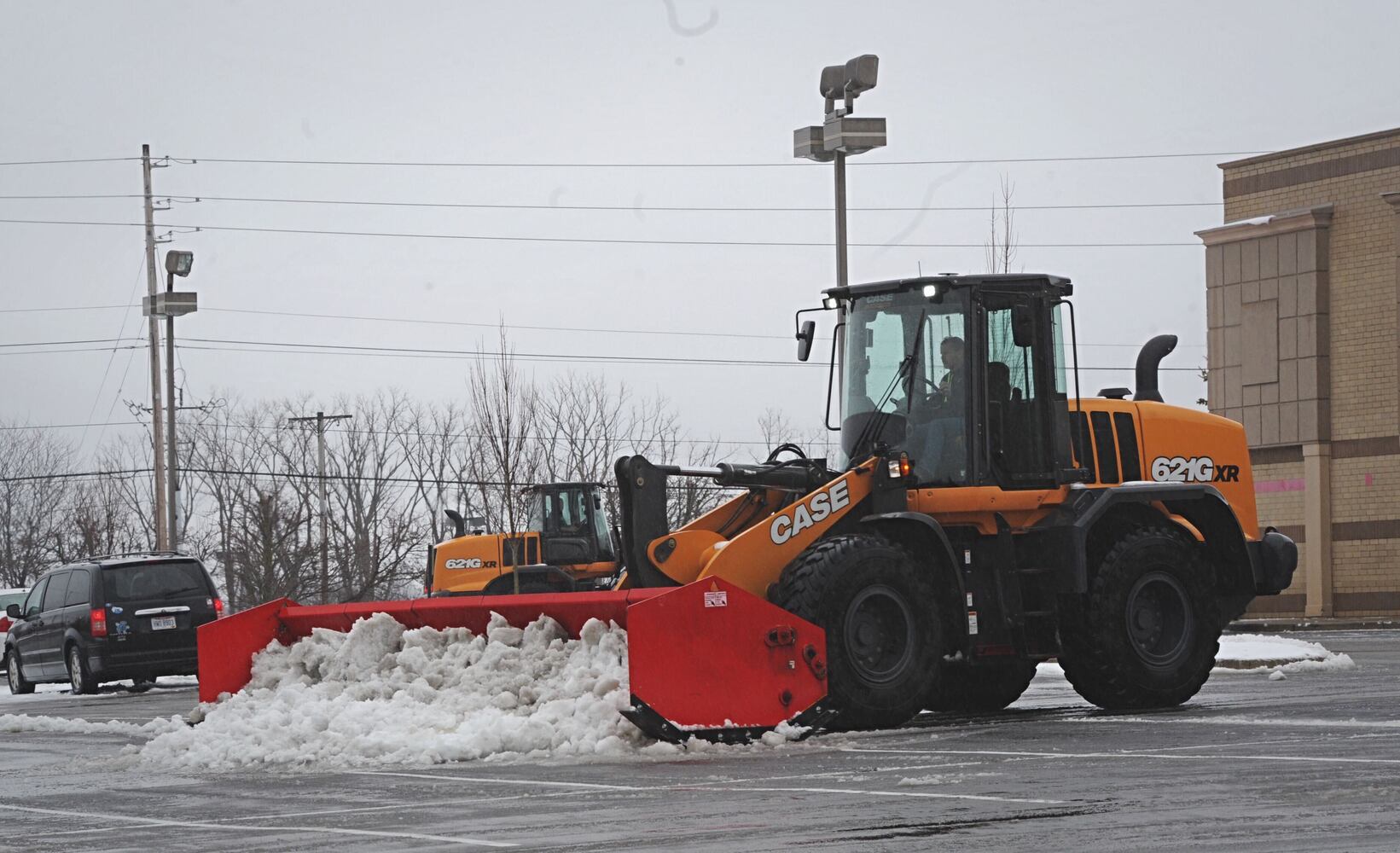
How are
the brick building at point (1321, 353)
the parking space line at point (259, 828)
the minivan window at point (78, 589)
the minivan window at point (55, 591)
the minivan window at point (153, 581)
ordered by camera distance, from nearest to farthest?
the parking space line at point (259, 828) → the minivan window at point (153, 581) → the minivan window at point (78, 589) → the minivan window at point (55, 591) → the brick building at point (1321, 353)

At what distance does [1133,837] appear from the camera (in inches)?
273

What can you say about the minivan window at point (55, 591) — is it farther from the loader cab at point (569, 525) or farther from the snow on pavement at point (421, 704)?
the snow on pavement at point (421, 704)

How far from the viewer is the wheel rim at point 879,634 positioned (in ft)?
40.5

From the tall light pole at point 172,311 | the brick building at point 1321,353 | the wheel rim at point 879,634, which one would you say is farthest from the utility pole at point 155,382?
the wheel rim at point 879,634

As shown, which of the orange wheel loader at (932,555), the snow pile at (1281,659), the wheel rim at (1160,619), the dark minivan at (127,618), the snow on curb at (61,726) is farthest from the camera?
the dark minivan at (127,618)

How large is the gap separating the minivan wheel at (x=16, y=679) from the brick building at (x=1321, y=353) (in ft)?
81.8

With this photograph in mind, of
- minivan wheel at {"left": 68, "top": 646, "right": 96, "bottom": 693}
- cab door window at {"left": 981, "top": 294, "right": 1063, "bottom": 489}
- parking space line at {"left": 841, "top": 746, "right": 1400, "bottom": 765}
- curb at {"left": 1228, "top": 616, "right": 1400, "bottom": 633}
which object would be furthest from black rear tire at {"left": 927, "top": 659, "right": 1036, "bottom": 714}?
curb at {"left": 1228, "top": 616, "right": 1400, "bottom": 633}

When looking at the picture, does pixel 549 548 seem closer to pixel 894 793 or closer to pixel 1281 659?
pixel 1281 659

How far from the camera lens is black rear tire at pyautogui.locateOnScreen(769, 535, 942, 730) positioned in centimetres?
1217

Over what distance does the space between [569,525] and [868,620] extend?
57.6 feet

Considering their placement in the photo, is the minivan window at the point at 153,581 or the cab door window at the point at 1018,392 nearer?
the cab door window at the point at 1018,392

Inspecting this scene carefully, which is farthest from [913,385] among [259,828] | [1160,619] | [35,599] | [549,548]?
[35,599]

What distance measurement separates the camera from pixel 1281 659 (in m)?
20.6

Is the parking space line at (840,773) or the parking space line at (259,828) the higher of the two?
the parking space line at (259,828)
